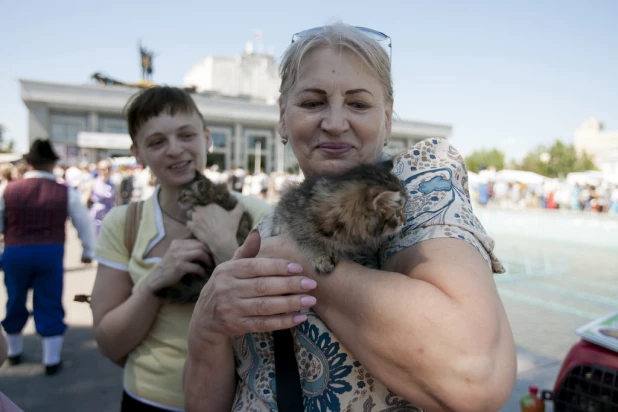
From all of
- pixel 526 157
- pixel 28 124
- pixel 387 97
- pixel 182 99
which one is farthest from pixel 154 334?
pixel 526 157

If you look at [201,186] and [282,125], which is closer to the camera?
[282,125]

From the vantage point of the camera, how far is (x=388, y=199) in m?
1.41

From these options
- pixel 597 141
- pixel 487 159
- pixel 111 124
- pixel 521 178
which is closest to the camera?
pixel 521 178

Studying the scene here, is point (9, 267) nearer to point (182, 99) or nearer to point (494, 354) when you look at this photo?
point (182, 99)

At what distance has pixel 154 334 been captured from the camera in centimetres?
228

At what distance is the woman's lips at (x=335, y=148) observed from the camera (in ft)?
5.13

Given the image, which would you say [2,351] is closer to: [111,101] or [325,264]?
[325,264]

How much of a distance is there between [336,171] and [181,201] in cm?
137

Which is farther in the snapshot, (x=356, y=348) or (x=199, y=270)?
(x=199, y=270)

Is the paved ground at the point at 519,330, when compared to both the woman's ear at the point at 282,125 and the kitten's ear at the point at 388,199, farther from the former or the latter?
the woman's ear at the point at 282,125

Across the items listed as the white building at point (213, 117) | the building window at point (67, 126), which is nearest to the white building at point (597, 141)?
the white building at point (213, 117)

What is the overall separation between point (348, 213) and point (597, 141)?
408 feet

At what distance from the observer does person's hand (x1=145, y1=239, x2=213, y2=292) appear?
210 centimetres

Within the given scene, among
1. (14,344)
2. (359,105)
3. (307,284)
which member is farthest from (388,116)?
(14,344)
